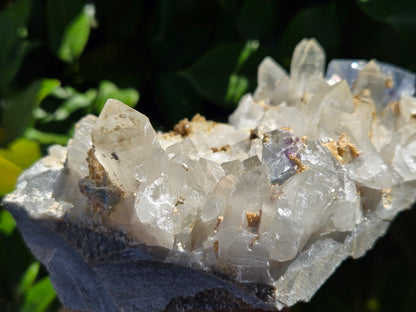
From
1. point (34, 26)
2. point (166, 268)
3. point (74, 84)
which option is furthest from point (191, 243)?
point (34, 26)

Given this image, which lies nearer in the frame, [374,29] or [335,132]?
[335,132]

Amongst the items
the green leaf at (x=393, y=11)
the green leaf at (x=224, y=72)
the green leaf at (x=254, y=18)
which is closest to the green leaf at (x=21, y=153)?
the green leaf at (x=224, y=72)

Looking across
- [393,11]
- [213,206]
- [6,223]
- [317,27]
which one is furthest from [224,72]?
[6,223]

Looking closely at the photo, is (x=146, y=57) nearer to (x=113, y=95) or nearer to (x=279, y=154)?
(x=113, y=95)

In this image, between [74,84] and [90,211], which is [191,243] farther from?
[74,84]

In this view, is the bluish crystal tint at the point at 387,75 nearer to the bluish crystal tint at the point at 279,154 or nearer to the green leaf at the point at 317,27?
the green leaf at the point at 317,27

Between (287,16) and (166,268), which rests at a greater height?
(287,16)

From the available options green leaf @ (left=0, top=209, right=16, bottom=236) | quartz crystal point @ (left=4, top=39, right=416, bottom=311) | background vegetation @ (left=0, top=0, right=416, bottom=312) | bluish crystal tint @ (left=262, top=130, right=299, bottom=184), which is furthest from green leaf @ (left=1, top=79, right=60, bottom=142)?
bluish crystal tint @ (left=262, top=130, right=299, bottom=184)
